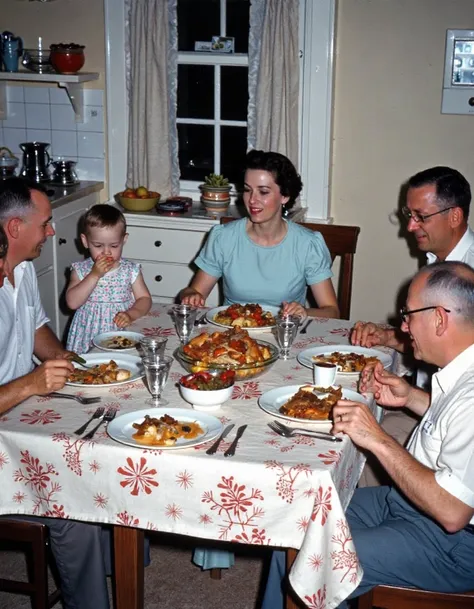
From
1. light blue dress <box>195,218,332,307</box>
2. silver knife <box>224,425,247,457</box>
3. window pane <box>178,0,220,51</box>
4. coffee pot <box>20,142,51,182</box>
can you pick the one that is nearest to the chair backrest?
light blue dress <box>195,218,332,307</box>

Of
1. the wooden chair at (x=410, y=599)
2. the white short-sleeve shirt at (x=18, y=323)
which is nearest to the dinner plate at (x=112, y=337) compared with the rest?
the white short-sleeve shirt at (x=18, y=323)

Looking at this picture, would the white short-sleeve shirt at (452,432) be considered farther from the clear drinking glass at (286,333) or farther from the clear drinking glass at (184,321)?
the clear drinking glass at (184,321)

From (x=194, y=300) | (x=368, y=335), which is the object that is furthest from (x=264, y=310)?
(x=368, y=335)

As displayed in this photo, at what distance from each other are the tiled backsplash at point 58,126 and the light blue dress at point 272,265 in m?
1.72

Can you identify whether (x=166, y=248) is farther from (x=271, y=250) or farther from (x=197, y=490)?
(x=197, y=490)

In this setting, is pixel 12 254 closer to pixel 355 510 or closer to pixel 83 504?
pixel 83 504

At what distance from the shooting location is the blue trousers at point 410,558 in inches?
74.7

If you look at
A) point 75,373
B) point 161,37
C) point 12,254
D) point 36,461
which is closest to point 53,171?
point 161,37

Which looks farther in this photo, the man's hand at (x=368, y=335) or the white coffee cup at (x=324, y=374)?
the man's hand at (x=368, y=335)

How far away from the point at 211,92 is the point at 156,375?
2.79m

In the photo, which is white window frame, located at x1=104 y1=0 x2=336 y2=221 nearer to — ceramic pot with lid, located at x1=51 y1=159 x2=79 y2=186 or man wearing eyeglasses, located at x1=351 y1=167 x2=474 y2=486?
ceramic pot with lid, located at x1=51 y1=159 x2=79 y2=186

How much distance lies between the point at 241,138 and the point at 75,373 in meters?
2.57

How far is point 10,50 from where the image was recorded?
440cm

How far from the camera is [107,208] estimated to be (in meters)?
3.11
